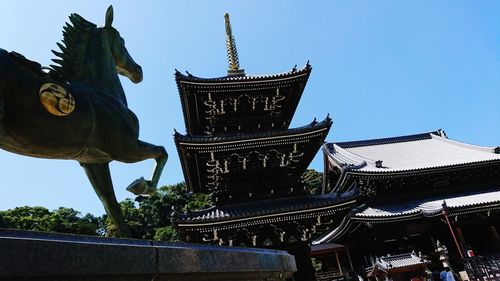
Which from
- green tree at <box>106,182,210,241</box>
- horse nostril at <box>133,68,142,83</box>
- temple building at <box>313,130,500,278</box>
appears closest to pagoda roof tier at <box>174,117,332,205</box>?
temple building at <box>313,130,500,278</box>

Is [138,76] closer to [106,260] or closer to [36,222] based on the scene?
[106,260]

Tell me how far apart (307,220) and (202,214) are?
4011 mm

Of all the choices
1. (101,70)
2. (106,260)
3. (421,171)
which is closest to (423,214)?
(421,171)

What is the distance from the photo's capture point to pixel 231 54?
61.1ft

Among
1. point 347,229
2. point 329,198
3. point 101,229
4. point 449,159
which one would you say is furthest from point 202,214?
point 101,229

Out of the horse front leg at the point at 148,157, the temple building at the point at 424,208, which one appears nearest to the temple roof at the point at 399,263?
the temple building at the point at 424,208

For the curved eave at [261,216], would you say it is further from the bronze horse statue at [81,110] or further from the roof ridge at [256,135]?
the bronze horse statue at [81,110]

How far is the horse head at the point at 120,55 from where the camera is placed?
4594mm

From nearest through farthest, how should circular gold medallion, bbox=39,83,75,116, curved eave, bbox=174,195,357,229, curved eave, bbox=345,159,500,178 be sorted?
circular gold medallion, bbox=39,83,75,116 → curved eave, bbox=174,195,357,229 → curved eave, bbox=345,159,500,178

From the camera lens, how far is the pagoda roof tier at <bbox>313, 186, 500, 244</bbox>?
16.9 meters

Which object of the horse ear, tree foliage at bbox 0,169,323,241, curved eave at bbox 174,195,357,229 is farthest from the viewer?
tree foliage at bbox 0,169,323,241

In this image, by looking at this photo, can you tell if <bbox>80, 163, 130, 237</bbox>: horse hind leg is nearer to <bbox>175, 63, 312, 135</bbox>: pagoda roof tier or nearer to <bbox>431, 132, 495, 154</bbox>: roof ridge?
<bbox>175, 63, 312, 135</bbox>: pagoda roof tier

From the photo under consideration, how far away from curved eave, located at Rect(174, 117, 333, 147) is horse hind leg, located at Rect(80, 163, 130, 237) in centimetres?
897

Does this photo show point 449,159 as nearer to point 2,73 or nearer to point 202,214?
point 202,214
